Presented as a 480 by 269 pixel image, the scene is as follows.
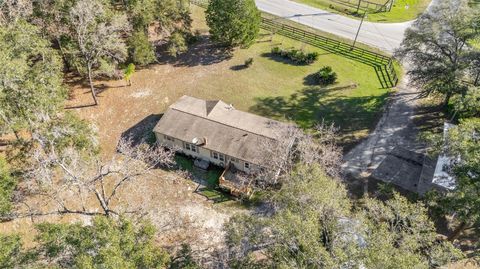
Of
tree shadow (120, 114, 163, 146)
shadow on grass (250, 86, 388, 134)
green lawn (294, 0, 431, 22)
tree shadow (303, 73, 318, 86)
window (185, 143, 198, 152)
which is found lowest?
tree shadow (120, 114, 163, 146)

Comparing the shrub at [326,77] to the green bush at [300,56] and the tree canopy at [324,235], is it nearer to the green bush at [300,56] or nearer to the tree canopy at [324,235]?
the green bush at [300,56]

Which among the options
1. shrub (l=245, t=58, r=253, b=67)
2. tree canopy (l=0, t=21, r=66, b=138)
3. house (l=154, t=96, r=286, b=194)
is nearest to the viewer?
tree canopy (l=0, t=21, r=66, b=138)

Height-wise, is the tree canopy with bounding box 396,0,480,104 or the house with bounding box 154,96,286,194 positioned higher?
the tree canopy with bounding box 396,0,480,104

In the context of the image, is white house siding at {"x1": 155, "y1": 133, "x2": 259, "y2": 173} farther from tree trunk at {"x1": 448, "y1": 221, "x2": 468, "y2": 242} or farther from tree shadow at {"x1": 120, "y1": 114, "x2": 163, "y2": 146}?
tree trunk at {"x1": 448, "y1": 221, "x2": 468, "y2": 242}

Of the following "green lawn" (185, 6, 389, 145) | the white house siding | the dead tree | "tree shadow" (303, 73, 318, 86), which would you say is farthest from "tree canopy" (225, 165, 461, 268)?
"tree shadow" (303, 73, 318, 86)

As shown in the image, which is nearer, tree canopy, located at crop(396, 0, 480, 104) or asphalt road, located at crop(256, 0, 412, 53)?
tree canopy, located at crop(396, 0, 480, 104)
